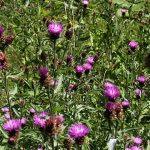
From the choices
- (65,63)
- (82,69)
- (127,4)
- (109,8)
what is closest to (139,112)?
(82,69)

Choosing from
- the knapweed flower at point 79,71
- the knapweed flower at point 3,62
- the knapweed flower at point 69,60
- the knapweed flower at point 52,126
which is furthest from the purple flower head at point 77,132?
the knapweed flower at point 69,60

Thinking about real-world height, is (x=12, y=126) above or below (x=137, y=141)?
above

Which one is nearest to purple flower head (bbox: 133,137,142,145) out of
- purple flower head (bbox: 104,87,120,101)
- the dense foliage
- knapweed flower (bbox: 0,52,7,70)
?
the dense foliage

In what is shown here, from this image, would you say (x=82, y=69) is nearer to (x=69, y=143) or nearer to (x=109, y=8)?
(x=109, y=8)

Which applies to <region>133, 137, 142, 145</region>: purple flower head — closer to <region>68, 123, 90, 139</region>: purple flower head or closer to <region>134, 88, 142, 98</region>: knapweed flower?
<region>134, 88, 142, 98</region>: knapweed flower

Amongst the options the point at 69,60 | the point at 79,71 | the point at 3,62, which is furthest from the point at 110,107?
the point at 69,60

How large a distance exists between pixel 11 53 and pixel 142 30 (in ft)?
5.87

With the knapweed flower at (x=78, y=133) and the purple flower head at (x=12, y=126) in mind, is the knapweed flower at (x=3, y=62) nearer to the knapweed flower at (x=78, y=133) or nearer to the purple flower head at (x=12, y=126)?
the purple flower head at (x=12, y=126)

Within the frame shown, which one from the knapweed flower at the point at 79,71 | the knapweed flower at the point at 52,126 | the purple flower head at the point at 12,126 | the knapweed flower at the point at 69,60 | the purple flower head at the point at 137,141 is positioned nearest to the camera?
the knapweed flower at the point at 52,126

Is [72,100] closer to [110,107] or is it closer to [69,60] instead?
[69,60]

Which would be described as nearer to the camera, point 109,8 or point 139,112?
point 139,112

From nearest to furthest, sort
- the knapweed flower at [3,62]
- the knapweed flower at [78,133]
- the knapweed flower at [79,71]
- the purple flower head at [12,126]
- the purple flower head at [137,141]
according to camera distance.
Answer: the knapweed flower at [78,133], the purple flower head at [12,126], the knapweed flower at [3,62], the purple flower head at [137,141], the knapweed flower at [79,71]

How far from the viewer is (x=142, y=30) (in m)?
5.00

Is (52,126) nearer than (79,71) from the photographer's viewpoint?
Yes
